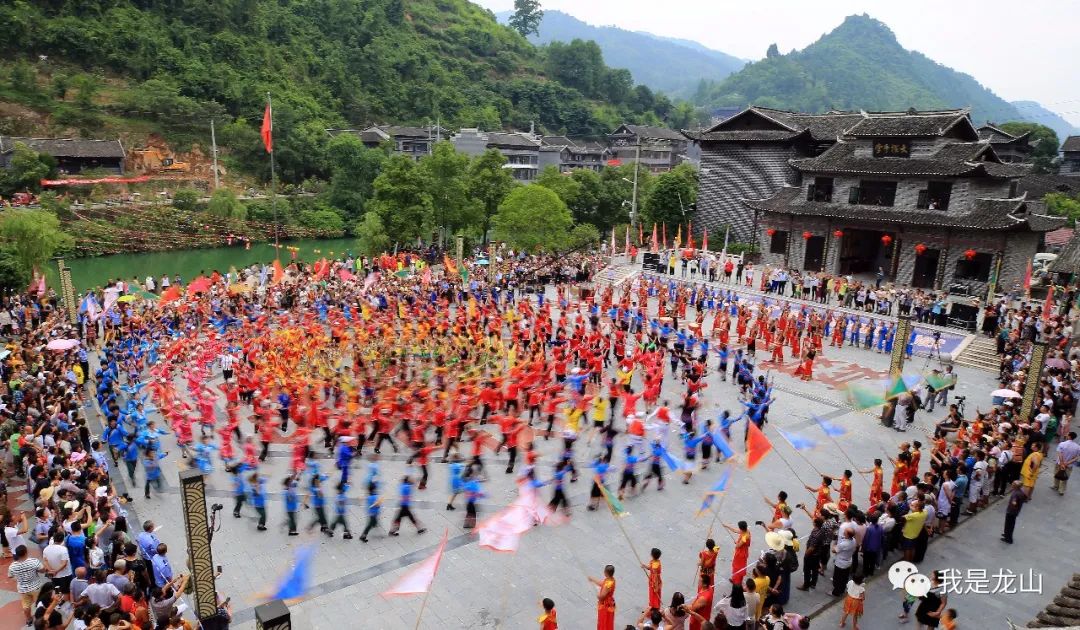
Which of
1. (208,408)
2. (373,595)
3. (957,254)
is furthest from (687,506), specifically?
(957,254)

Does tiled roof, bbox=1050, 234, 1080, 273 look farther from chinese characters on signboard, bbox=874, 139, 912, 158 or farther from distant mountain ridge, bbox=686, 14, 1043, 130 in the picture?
distant mountain ridge, bbox=686, 14, 1043, 130

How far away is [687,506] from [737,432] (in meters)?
3.87

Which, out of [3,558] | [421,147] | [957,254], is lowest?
[3,558]

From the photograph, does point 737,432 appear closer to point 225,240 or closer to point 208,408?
point 208,408

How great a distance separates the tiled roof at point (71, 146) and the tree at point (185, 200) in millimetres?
7517

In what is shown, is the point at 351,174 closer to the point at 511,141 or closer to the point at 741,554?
the point at 511,141

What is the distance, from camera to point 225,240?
1843 inches

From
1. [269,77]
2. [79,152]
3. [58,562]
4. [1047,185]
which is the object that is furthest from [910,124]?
[269,77]

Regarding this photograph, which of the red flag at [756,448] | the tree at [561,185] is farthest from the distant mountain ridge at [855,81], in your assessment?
the red flag at [756,448]

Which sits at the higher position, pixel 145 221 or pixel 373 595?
pixel 145 221

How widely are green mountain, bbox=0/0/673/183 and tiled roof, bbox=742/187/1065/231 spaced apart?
142 feet

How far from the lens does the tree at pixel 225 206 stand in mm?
48188

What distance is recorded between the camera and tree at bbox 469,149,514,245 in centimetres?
4250

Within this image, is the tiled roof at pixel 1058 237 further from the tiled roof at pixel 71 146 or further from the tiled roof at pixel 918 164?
the tiled roof at pixel 71 146
